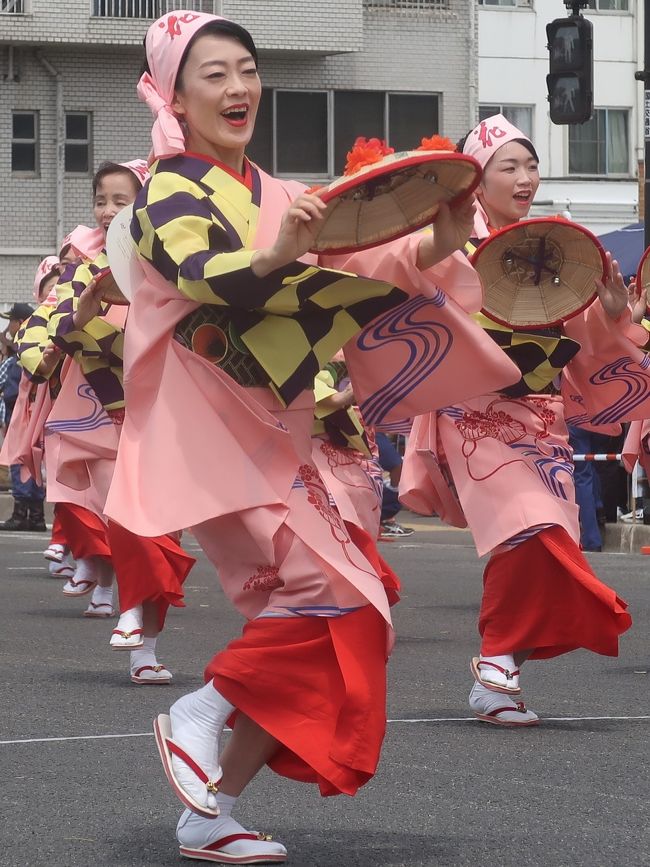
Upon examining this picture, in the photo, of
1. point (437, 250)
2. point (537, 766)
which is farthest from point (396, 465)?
point (437, 250)

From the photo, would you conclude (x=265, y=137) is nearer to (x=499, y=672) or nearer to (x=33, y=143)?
(x=33, y=143)

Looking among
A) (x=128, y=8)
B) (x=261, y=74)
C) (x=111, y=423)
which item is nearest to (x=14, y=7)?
(x=128, y=8)

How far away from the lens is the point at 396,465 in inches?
648

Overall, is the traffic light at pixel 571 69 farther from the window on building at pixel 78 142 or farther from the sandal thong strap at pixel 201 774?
the window on building at pixel 78 142

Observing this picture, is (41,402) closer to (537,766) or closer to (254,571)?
(537,766)

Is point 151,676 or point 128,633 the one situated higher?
point 128,633

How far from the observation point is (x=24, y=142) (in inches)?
1158

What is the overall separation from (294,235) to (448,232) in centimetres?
49

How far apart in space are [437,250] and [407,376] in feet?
1.35

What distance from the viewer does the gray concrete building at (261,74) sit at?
95.6 feet

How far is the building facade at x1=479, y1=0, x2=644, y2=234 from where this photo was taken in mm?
32406

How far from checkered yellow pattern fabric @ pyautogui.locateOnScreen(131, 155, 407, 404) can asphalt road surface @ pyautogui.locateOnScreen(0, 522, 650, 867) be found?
3.58 feet

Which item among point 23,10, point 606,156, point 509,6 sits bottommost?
point 606,156

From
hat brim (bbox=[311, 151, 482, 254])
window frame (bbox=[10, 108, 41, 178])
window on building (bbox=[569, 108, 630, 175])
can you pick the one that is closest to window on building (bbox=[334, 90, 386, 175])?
window on building (bbox=[569, 108, 630, 175])
